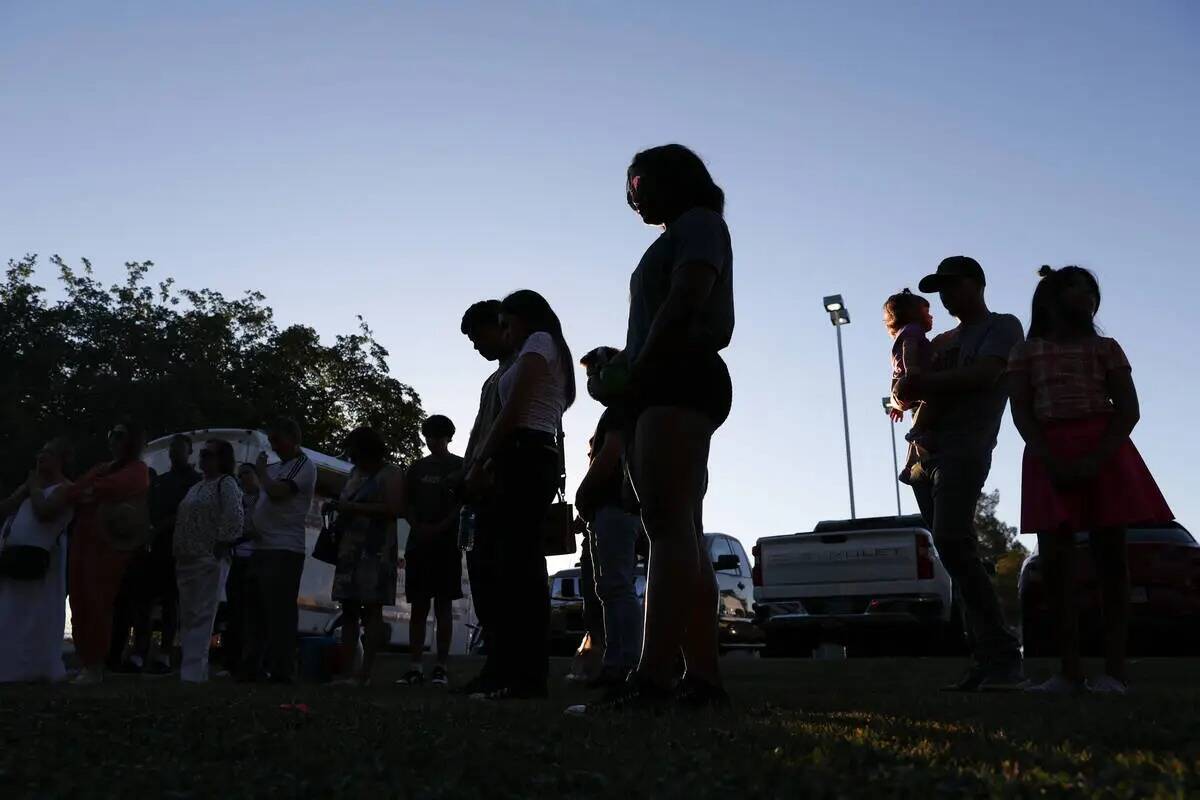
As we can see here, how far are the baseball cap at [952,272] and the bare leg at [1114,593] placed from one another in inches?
63.5

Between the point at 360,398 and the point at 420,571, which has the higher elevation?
the point at 360,398

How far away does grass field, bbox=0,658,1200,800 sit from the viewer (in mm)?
2863

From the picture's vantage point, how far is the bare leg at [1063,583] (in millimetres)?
6219

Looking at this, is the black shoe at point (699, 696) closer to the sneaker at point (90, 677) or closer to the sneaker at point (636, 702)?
the sneaker at point (636, 702)

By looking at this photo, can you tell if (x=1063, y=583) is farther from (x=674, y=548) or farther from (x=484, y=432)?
(x=484, y=432)

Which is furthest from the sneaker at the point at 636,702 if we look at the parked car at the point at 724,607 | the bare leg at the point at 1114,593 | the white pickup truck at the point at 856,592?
the parked car at the point at 724,607

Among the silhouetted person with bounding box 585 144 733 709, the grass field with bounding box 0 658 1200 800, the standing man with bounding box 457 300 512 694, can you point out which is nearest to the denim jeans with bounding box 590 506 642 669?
the standing man with bounding box 457 300 512 694

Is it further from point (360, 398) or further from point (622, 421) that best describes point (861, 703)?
point (360, 398)

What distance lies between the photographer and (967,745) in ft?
11.4

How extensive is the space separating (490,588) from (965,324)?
2.92m

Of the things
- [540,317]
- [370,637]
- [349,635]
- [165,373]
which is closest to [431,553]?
[349,635]

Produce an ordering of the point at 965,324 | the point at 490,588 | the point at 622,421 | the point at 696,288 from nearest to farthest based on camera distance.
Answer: the point at 696,288 → the point at 622,421 → the point at 490,588 → the point at 965,324

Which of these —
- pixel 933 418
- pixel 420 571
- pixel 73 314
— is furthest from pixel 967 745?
pixel 73 314

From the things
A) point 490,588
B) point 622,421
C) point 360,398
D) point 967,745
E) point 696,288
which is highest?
point 360,398
